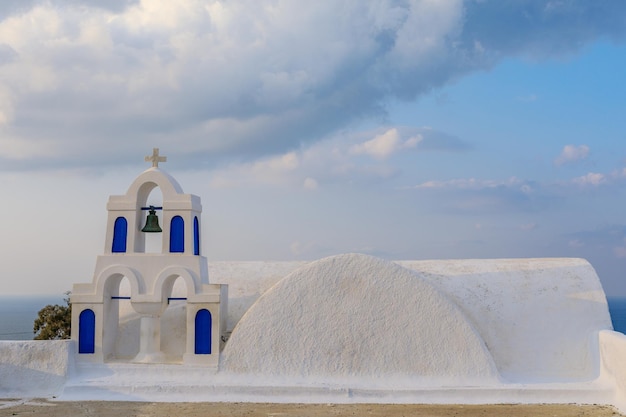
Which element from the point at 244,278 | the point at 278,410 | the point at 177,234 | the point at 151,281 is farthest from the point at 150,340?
the point at 278,410

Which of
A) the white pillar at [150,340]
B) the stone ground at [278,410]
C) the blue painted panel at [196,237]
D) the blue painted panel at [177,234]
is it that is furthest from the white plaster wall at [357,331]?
the blue painted panel at [177,234]

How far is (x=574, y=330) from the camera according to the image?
18.7 meters

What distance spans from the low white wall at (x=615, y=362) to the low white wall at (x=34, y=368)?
42.4ft

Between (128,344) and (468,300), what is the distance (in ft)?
30.0

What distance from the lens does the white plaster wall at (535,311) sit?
1820 centimetres

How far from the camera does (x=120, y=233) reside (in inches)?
730

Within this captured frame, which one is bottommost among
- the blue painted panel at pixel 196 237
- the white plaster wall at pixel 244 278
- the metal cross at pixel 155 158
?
the white plaster wall at pixel 244 278

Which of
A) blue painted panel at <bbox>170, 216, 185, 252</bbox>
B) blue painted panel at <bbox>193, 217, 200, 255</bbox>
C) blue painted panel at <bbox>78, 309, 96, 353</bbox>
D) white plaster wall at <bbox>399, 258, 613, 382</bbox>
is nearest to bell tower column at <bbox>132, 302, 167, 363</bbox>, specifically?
blue painted panel at <bbox>78, 309, 96, 353</bbox>

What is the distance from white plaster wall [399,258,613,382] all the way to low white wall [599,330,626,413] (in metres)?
0.35

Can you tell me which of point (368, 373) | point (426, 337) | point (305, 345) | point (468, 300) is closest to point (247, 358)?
point (305, 345)

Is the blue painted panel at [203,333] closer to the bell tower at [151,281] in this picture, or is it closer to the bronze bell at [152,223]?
the bell tower at [151,281]

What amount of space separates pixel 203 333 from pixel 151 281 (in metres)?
1.90

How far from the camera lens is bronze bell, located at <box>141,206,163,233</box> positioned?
735 inches

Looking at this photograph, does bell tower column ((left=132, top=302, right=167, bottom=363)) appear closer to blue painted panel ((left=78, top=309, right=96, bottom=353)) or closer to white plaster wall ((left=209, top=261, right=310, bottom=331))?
blue painted panel ((left=78, top=309, right=96, bottom=353))
